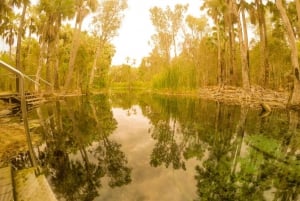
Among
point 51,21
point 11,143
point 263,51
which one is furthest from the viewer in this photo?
point 51,21

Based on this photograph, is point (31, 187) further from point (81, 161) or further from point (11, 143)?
point (11, 143)

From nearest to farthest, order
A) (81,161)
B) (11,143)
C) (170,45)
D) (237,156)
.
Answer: (81,161)
(237,156)
(11,143)
(170,45)

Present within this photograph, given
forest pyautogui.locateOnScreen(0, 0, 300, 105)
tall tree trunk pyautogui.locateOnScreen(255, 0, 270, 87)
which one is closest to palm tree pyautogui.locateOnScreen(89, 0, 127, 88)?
forest pyautogui.locateOnScreen(0, 0, 300, 105)

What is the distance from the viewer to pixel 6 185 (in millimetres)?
3186

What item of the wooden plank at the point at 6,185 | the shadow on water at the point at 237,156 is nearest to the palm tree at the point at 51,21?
the shadow on water at the point at 237,156

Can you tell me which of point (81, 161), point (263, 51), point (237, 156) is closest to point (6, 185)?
point (81, 161)

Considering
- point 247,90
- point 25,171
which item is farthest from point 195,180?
point 247,90

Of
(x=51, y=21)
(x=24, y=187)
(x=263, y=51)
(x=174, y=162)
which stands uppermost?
(x=51, y=21)

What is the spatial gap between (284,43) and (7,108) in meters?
34.2

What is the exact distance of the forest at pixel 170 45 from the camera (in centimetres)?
2469

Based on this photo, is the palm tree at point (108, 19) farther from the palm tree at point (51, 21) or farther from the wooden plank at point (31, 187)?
the wooden plank at point (31, 187)

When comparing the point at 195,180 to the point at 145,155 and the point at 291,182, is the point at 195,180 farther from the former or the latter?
the point at 145,155

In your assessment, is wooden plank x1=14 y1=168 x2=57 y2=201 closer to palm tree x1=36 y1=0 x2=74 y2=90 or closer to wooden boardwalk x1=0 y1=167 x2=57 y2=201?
wooden boardwalk x1=0 y1=167 x2=57 y2=201

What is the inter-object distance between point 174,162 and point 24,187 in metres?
2.85
